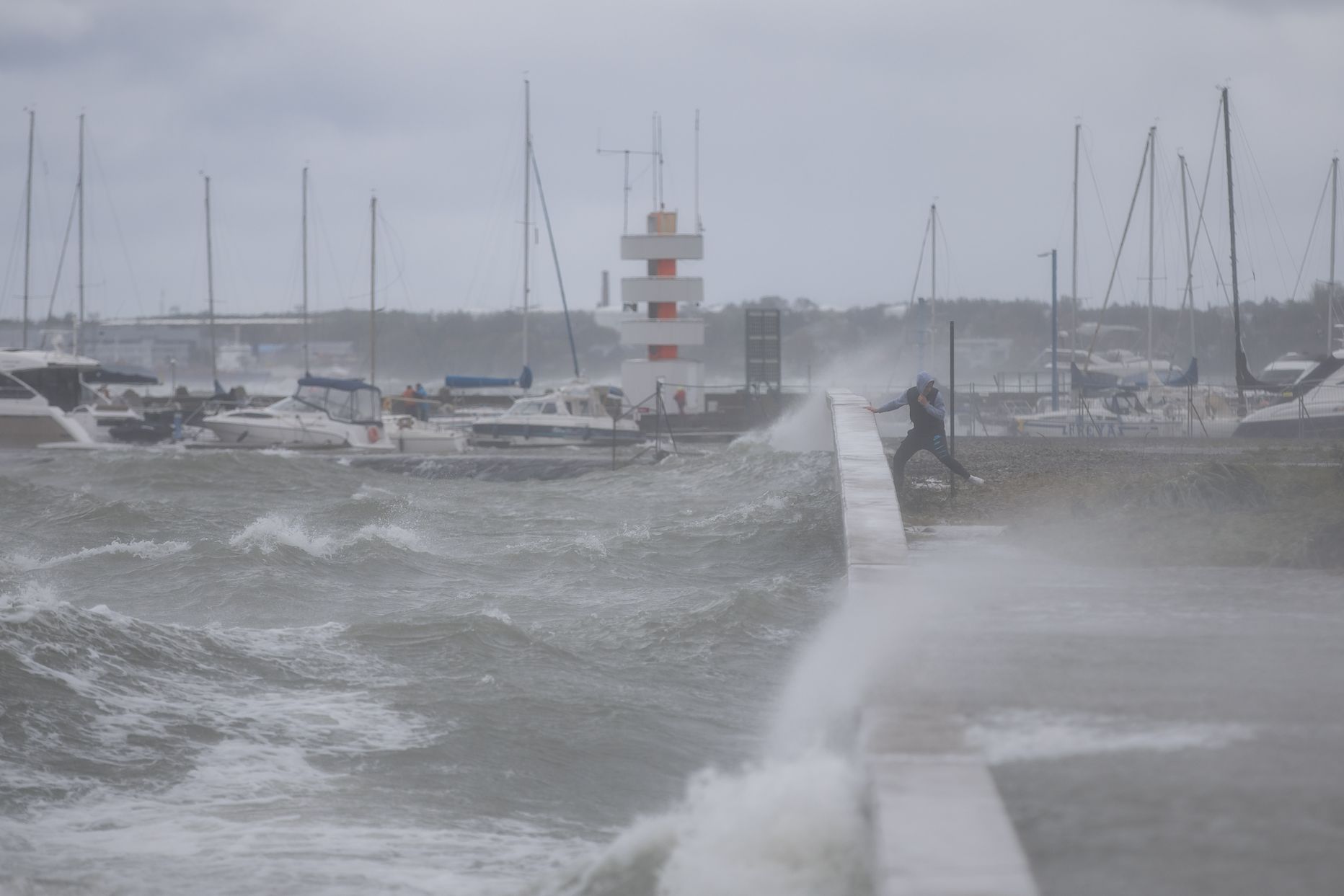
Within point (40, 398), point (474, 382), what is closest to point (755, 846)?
point (40, 398)

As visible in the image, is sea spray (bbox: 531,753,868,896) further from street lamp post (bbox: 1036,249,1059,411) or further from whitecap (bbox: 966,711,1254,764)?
street lamp post (bbox: 1036,249,1059,411)

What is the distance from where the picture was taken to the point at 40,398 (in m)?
34.3

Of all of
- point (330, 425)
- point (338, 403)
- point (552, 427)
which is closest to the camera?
point (330, 425)

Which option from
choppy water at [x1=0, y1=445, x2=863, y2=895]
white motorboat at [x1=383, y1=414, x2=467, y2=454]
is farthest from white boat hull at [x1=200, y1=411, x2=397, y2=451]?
choppy water at [x1=0, y1=445, x2=863, y2=895]

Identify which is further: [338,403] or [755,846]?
[338,403]

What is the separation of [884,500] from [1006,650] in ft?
15.6

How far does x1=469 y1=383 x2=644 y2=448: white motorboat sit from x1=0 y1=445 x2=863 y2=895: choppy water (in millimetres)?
16594

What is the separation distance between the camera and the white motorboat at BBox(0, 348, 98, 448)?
33625 millimetres

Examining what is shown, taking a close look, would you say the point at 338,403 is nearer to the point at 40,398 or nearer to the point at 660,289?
the point at 40,398

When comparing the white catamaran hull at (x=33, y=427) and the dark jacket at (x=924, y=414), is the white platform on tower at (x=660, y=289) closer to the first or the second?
the white catamaran hull at (x=33, y=427)

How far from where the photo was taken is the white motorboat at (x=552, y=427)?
113ft

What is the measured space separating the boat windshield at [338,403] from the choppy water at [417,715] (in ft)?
50.8

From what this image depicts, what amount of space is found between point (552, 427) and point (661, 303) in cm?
1721

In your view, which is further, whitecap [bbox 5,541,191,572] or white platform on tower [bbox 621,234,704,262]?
white platform on tower [bbox 621,234,704,262]
